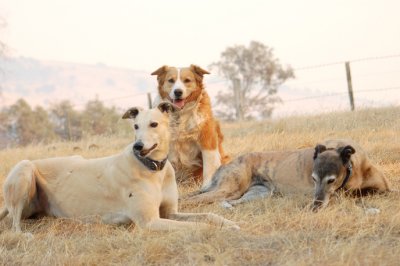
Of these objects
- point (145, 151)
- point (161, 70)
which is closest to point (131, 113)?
point (145, 151)

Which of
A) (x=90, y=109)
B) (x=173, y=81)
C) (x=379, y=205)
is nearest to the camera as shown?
(x=379, y=205)

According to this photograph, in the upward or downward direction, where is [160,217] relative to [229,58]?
downward

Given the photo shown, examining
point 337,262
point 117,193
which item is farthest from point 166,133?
point 337,262

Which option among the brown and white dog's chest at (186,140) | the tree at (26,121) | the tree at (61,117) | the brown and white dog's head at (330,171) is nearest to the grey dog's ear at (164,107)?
the brown and white dog's head at (330,171)

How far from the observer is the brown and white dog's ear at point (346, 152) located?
584cm

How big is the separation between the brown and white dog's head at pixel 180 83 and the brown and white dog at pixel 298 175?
1159mm

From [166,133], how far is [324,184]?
5.30ft

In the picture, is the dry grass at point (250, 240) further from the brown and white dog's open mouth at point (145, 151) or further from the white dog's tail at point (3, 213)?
the brown and white dog's open mouth at point (145, 151)

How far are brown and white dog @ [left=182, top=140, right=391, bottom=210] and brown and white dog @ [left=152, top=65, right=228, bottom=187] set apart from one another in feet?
2.89

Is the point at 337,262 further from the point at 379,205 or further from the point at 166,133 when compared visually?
the point at 166,133

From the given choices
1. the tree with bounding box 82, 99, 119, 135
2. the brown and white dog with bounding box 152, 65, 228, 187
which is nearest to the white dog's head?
the brown and white dog with bounding box 152, 65, 228, 187

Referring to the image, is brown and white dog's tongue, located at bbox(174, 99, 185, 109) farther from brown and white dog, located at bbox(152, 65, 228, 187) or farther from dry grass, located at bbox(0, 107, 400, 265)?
dry grass, located at bbox(0, 107, 400, 265)

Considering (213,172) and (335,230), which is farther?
(213,172)

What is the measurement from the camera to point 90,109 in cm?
3550
